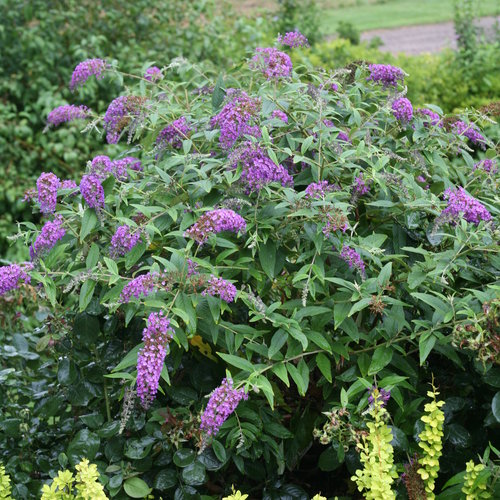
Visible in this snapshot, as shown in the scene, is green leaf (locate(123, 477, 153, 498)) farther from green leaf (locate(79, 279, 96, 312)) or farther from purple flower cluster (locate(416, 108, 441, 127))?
purple flower cluster (locate(416, 108, 441, 127))

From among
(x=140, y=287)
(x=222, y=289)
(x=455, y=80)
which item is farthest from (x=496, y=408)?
(x=455, y=80)

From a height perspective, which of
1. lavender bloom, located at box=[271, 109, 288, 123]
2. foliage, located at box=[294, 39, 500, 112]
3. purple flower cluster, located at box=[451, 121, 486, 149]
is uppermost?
lavender bloom, located at box=[271, 109, 288, 123]

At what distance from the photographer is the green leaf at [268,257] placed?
2623 mm

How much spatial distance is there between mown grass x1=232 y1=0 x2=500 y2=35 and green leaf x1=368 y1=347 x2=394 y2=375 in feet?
46.7

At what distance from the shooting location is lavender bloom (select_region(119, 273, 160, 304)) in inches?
93.0

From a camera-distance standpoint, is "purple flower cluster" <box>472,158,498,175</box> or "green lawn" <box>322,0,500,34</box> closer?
"purple flower cluster" <box>472,158,498,175</box>

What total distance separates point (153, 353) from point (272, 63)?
4.17ft

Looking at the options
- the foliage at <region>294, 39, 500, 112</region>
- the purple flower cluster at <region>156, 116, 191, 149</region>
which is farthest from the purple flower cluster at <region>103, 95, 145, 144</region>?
the foliage at <region>294, 39, 500, 112</region>

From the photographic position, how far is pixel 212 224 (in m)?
2.40

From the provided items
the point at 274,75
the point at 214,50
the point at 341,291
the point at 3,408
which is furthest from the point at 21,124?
the point at 341,291

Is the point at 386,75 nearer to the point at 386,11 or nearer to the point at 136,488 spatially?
the point at 136,488

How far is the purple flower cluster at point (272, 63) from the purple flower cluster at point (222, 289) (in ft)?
3.00

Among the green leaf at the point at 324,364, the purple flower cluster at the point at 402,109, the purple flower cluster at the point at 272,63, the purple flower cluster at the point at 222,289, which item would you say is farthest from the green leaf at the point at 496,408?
the purple flower cluster at the point at 272,63

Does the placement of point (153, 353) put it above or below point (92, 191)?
below
